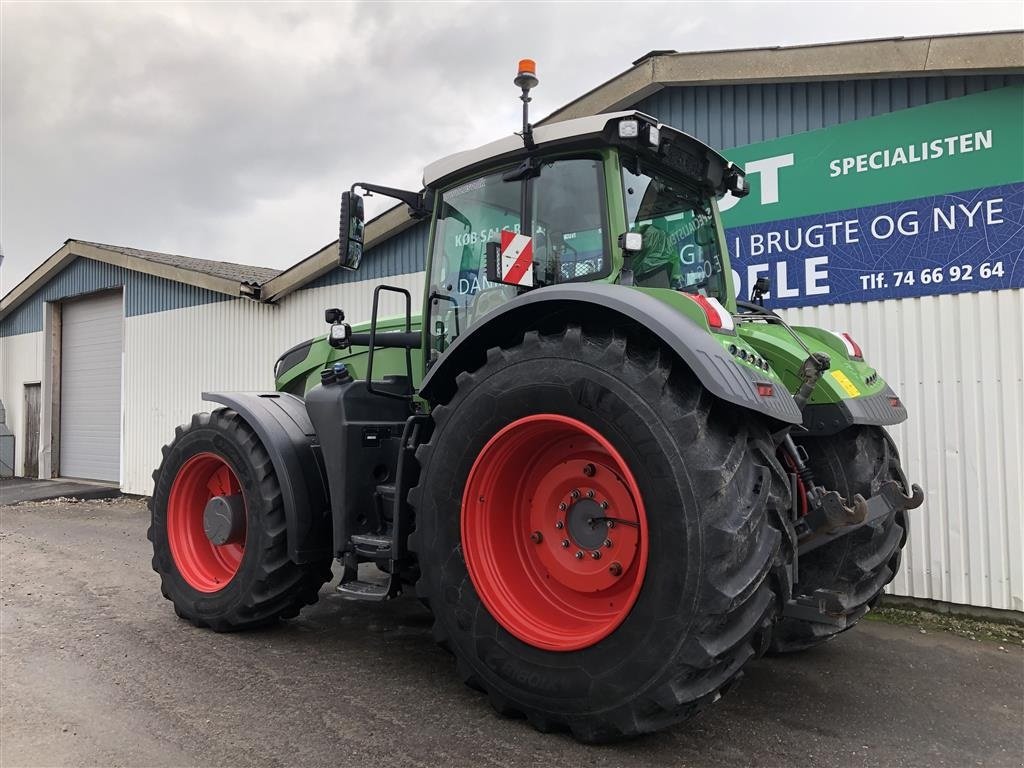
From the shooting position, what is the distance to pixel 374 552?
374cm

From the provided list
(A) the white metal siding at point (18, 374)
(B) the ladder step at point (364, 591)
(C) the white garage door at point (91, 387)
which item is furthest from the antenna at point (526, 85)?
(A) the white metal siding at point (18, 374)

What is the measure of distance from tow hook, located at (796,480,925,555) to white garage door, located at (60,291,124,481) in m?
13.7

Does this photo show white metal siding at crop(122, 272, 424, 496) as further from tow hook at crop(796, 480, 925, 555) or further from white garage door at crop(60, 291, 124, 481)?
tow hook at crop(796, 480, 925, 555)

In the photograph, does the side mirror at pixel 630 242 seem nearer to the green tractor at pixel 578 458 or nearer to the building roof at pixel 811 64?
the green tractor at pixel 578 458

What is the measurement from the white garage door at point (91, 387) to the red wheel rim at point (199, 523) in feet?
33.4

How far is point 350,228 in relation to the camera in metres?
3.96

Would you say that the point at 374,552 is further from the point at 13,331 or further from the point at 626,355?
the point at 13,331

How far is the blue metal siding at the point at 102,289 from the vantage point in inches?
487

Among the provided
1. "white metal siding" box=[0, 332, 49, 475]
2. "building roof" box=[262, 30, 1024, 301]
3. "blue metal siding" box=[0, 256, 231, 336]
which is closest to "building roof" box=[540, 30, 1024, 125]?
"building roof" box=[262, 30, 1024, 301]

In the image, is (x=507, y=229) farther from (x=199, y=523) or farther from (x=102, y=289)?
(x=102, y=289)

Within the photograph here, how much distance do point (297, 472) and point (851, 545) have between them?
9.72 feet

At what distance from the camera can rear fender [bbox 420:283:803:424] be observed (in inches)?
105

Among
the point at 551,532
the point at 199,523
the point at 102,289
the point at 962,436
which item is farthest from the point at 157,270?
the point at 962,436

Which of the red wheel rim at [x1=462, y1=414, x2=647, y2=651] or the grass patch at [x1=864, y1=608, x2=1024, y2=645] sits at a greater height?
the red wheel rim at [x1=462, y1=414, x2=647, y2=651]
